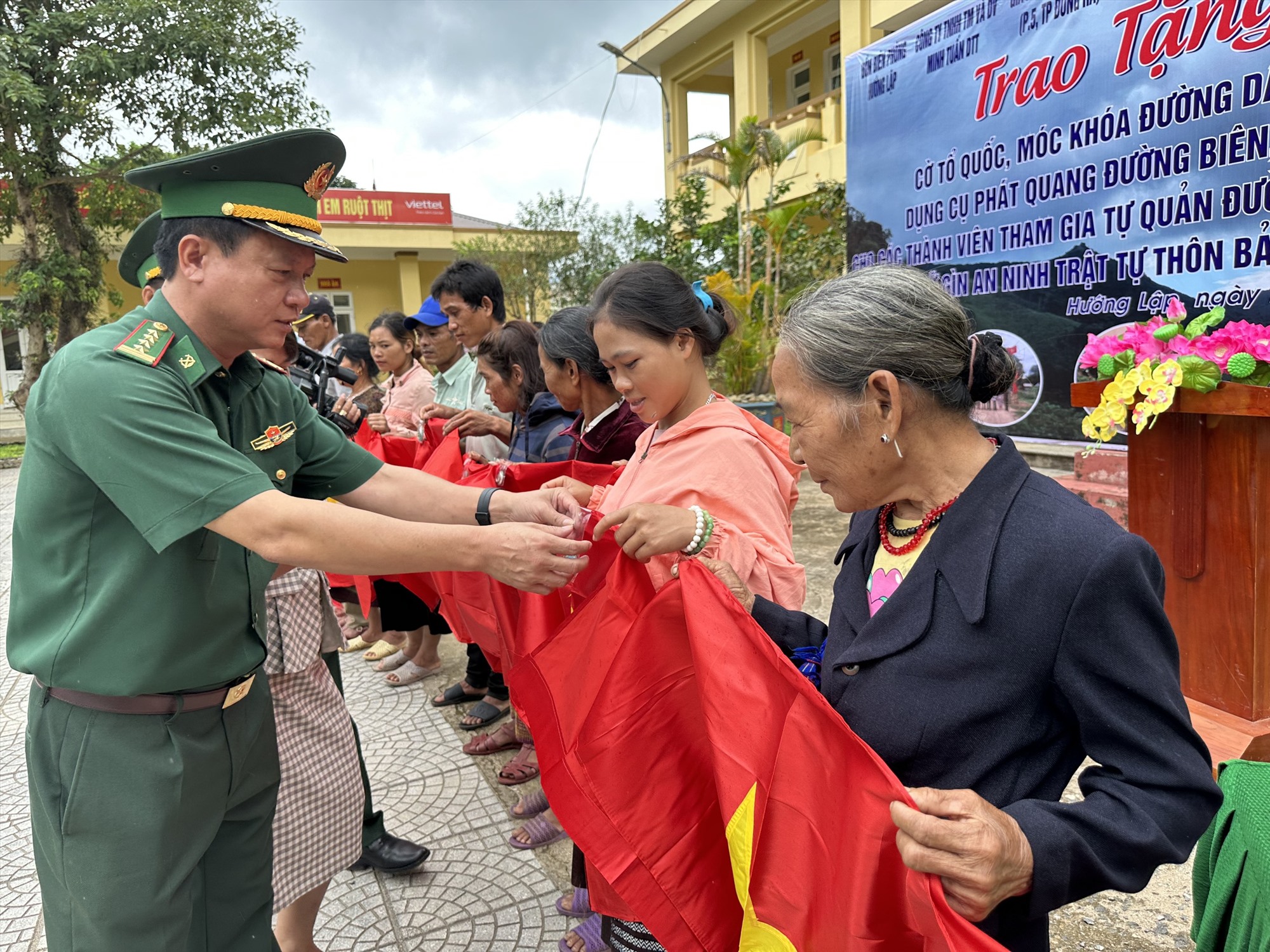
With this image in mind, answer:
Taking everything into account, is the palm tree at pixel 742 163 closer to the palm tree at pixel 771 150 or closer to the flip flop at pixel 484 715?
the palm tree at pixel 771 150

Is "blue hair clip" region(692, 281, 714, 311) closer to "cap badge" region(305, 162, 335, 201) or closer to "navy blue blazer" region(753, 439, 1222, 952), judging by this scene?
"cap badge" region(305, 162, 335, 201)

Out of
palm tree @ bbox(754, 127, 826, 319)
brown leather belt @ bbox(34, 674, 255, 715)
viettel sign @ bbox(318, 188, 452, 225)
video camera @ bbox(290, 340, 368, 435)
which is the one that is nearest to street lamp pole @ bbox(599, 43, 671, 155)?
palm tree @ bbox(754, 127, 826, 319)

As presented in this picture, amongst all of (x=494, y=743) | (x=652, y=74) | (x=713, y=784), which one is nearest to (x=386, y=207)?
(x=652, y=74)

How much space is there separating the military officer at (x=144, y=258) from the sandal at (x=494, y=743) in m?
2.34

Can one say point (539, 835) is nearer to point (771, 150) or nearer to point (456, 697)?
point (456, 697)

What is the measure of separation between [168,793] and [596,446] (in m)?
1.86

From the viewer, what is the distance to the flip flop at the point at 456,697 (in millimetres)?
4328

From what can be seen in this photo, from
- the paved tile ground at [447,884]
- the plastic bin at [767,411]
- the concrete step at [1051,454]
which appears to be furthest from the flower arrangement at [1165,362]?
the plastic bin at [767,411]

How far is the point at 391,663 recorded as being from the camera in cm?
492

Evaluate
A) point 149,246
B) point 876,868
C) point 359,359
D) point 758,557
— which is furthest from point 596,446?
point 359,359

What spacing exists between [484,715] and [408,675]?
898 millimetres

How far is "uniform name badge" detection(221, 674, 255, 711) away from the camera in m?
1.81

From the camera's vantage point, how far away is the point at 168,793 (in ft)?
5.49

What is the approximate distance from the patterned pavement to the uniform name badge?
120 centimetres
